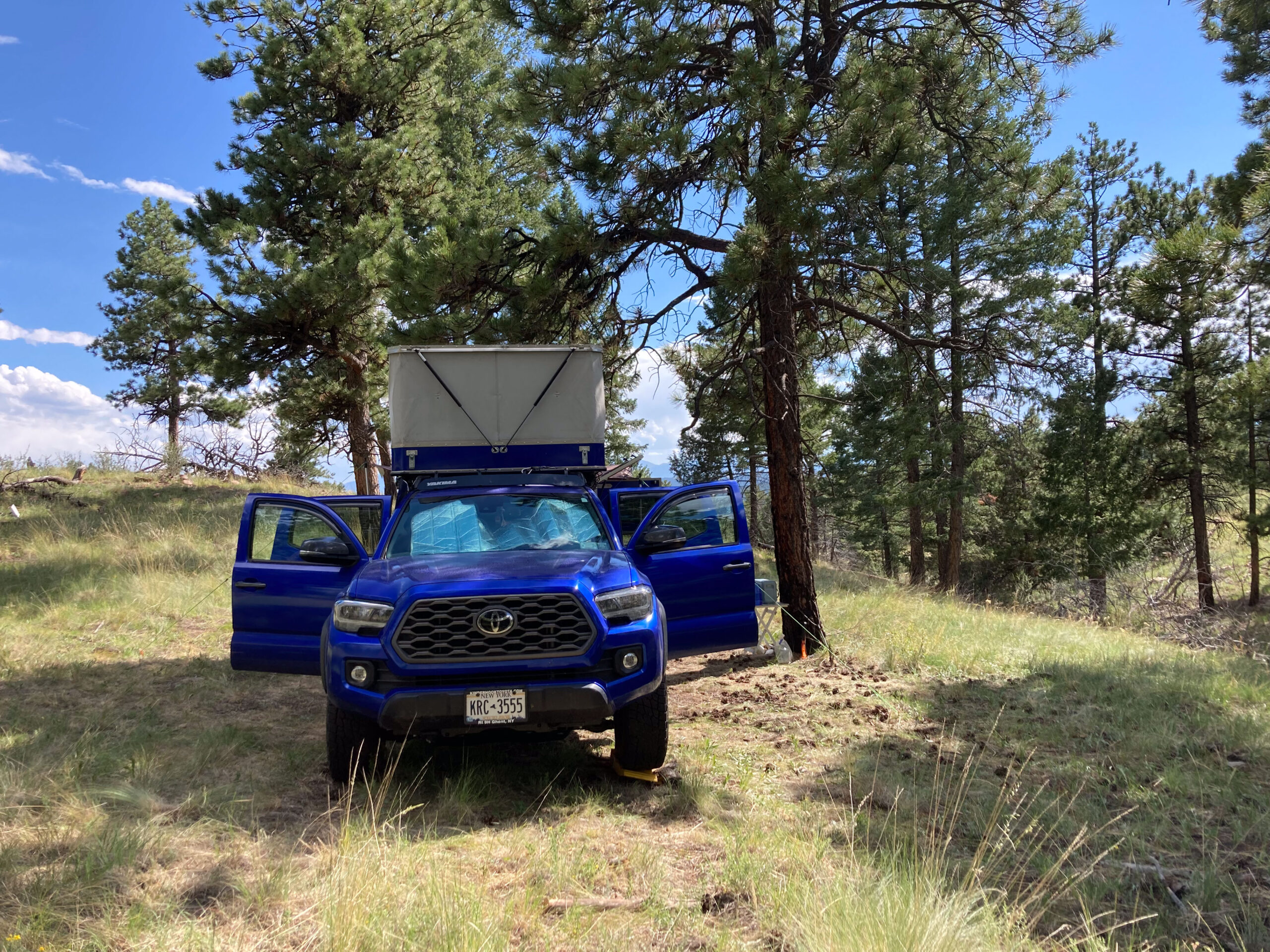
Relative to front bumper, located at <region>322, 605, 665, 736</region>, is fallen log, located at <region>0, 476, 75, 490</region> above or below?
above

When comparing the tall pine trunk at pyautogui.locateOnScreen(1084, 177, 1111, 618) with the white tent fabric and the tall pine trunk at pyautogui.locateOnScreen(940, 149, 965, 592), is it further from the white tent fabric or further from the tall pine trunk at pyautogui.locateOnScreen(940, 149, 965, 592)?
the white tent fabric

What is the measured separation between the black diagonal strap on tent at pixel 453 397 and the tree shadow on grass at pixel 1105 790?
406 centimetres

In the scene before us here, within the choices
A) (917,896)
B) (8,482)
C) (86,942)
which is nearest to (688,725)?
(917,896)

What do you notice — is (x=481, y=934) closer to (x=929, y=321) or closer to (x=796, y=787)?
(x=796, y=787)

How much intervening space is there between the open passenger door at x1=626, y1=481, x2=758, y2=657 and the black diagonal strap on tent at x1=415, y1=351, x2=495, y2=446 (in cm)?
203

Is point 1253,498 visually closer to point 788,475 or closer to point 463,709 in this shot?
point 788,475

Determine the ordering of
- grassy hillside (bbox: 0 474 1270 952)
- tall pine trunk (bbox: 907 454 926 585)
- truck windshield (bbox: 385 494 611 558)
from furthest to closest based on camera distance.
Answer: tall pine trunk (bbox: 907 454 926 585) < truck windshield (bbox: 385 494 611 558) < grassy hillside (bbox: 0 474 1270 952)

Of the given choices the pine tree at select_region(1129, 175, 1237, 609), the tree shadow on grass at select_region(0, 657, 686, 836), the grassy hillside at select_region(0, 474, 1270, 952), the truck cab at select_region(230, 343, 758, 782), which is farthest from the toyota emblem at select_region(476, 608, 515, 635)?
the pine tree at select_region(1129, 175, 1237, 609)

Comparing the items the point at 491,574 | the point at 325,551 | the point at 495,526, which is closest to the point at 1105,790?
the point at 491,574

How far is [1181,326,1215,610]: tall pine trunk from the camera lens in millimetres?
21938

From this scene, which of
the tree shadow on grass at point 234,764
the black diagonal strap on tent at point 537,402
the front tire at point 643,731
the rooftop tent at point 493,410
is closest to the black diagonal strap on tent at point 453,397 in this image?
the rooftop tent at point 493,410

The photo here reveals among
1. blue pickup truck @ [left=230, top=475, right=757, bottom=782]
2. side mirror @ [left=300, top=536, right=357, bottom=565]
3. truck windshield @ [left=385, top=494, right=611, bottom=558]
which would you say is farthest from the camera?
truck windshield @ [left=385, top=494, right=611, bottom=558]

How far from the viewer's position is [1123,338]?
22.4 meters

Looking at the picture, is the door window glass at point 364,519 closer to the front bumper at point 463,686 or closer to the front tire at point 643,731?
the front bumper at point 463,686
